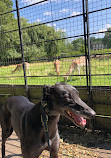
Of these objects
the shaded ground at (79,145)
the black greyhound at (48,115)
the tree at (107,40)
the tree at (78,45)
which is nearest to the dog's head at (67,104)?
the black greyhound at (48,115)

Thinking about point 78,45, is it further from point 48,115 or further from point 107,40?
point 48,115

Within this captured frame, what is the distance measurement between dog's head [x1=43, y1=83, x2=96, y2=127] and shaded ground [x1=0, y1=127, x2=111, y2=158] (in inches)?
73.5

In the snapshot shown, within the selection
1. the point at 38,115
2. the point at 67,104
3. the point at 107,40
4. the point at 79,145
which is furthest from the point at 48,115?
the point at 107,40

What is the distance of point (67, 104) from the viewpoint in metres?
1.51

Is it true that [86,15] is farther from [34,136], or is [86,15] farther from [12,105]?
[34,136]

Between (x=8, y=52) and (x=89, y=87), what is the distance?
10.3ft

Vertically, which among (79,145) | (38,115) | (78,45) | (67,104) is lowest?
(79,145)

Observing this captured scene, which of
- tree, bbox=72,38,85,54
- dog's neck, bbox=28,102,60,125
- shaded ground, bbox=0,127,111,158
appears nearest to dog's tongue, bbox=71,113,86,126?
dog's neck, bbox=28,102,60,125

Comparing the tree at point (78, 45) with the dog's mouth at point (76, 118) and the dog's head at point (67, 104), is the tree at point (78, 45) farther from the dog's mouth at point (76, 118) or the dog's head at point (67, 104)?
the dog's mouth at point (76, 118)

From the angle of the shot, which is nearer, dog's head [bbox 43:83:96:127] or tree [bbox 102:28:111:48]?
dog's head [bbox 43:83:96:127]

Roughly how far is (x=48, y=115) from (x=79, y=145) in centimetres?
203

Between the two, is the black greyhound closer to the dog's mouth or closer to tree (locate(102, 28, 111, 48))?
the dog's mouth

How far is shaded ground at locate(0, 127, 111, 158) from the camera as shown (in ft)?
10.1

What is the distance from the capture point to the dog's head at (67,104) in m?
1.42
